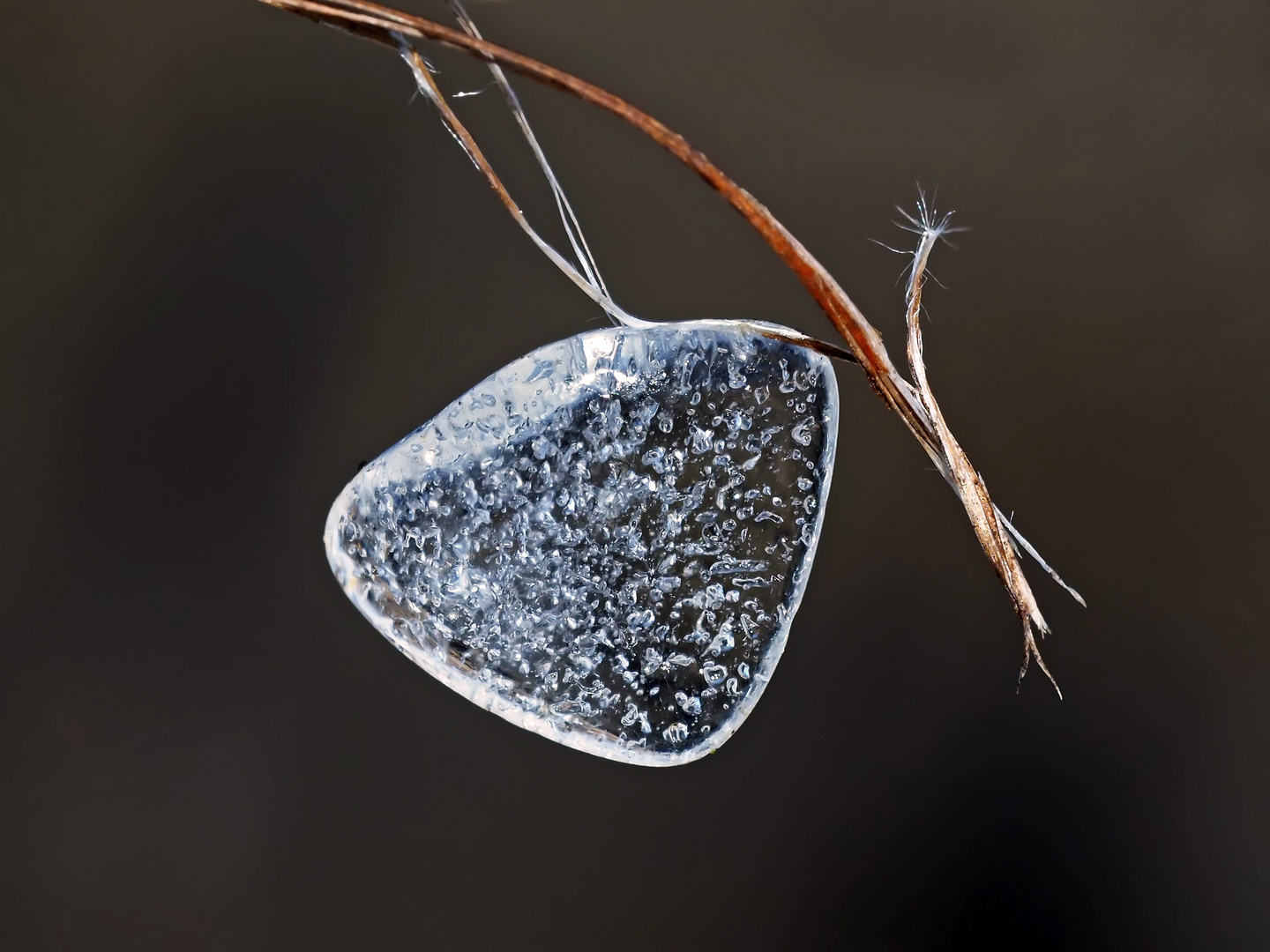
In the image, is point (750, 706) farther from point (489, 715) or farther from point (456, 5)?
point (456, 5)

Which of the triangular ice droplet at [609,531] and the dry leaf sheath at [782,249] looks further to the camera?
the triangular ice droplet at [609,531]

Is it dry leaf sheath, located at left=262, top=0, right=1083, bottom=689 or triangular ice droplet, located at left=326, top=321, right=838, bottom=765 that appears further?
triangular ice droplet, located at left=326, top=321, right=838, bottom=765

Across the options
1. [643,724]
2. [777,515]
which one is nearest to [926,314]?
[777,515]

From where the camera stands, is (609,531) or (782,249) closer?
(782,249)
